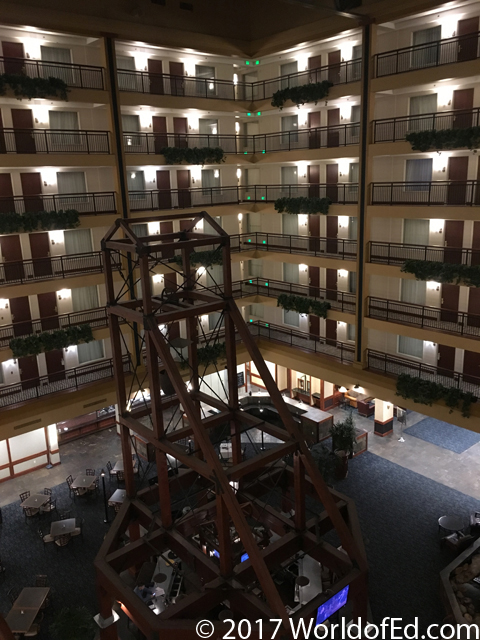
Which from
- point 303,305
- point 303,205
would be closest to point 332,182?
point 303,205

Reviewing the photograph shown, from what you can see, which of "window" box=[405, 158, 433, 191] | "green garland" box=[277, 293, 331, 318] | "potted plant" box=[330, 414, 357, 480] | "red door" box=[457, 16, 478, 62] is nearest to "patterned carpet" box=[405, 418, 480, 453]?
"potted plant" box=[330, 414, 357, 480]

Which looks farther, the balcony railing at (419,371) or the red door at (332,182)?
the red door at (332,182)

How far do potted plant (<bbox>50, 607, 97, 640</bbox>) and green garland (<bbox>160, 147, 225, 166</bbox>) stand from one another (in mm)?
19362

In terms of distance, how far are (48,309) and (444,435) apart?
2014 centimetres

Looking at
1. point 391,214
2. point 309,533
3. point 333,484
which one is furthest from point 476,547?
point 391,214

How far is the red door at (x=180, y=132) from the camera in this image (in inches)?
1082

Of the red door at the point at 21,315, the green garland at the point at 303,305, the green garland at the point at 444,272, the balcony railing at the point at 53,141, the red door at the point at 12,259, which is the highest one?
the balcony railing at the point at 53,141

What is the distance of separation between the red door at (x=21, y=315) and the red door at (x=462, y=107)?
63.8ft

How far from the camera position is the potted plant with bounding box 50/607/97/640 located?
14469 mm

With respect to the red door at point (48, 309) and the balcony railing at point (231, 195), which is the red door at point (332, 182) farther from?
the red door at point (48, 309)

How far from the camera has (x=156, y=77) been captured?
26.5 meters

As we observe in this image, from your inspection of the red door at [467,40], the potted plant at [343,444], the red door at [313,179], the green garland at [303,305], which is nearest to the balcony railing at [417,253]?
the green garland at [303,305]

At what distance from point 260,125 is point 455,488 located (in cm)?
2101

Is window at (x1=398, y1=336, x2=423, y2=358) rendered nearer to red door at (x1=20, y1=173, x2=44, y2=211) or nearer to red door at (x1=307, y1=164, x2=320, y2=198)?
red door at (x1=307, y1=164, x2=320, y2=198)
